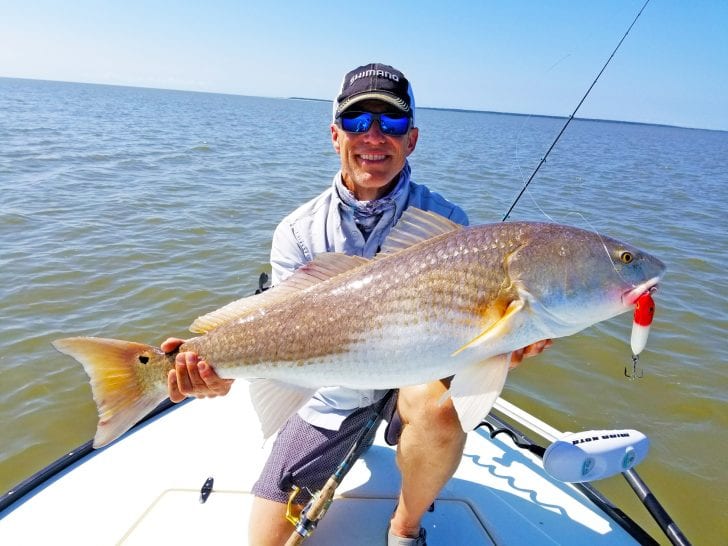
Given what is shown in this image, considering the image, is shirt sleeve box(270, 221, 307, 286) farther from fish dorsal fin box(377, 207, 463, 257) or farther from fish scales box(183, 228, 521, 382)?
fish dorsal fin box(377, 207, 463, 257)

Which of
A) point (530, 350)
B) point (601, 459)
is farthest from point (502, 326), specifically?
point (601, 459)

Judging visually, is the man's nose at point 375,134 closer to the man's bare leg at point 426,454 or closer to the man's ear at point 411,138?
the man's ear at point 411,138

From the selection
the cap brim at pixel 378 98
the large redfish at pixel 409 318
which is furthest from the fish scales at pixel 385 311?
the cap brim at pixel 378 98

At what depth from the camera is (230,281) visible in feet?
30.6

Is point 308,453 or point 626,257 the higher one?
point 626,257

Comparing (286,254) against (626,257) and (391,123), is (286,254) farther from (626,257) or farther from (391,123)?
(626,257)

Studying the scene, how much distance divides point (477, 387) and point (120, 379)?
1850mm

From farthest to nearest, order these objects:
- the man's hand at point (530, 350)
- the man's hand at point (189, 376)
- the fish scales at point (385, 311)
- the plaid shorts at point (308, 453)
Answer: the plaid shorts at point (308, 453), the man's hand at point (189, 376), the man's hand at point (530, 350), the fish scales at point (385, 311)

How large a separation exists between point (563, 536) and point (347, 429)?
1.53 metres

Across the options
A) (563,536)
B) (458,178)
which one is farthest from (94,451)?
(458,178)

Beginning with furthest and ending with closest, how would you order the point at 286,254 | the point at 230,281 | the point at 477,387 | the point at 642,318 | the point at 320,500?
the point at 230,281, the point at 286,254, the point at 320,500, the point at 477,387, the point at 642,318

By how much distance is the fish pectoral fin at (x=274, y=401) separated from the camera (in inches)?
105

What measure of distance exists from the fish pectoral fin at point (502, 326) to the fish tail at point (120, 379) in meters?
1.63

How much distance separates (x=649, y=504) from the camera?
3.13 m
